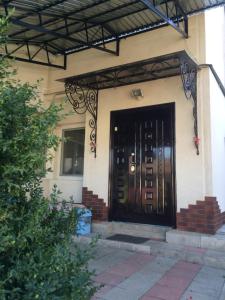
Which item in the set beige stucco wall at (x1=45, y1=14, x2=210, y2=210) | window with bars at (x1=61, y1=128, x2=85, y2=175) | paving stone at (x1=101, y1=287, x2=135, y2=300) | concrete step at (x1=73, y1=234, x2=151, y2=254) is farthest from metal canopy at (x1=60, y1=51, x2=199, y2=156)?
paving stone at (x1=101, y1=287, x2=135, y2=300)

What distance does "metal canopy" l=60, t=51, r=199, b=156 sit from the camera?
4781 millimetres

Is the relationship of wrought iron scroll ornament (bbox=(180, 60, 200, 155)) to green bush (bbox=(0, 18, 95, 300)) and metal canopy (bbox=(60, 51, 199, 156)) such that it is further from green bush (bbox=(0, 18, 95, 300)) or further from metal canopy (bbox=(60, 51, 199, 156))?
green bush (bbox=(0, 18, 95, 300))

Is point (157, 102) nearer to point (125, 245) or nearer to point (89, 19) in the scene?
point (89, 19)

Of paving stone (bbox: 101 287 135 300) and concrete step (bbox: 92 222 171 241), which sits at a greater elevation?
concrete step (bbox: 92 222 171 241)

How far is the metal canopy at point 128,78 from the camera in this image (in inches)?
188

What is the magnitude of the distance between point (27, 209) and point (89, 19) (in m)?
4.55

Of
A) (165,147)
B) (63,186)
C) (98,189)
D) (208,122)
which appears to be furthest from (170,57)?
(63,186)

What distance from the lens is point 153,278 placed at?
3.79 metres

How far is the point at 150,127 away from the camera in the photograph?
582 centimetres

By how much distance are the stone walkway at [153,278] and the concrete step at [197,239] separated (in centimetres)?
33

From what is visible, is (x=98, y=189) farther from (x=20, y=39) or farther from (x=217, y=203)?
(x=20, y=39)

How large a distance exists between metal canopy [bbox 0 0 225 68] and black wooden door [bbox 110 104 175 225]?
58.3 inches

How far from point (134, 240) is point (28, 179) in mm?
3828

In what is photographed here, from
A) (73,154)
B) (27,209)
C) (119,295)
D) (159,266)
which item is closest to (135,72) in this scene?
(73,154)
